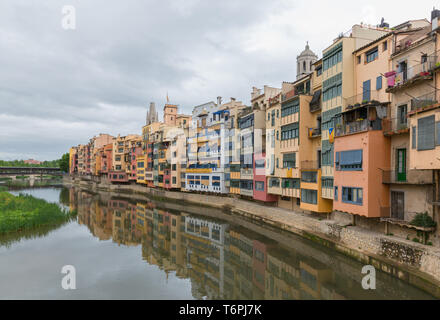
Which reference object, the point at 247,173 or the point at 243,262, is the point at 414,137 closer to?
the point at 243,262

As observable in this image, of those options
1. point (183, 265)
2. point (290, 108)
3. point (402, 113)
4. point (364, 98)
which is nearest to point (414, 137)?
point (402, 113)

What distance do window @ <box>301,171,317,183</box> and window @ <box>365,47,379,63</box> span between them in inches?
469

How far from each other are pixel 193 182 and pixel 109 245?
28.5 m

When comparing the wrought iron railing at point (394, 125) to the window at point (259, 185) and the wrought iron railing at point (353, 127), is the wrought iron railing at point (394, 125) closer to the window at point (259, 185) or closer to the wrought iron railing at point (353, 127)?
the wrought iron railing at point (353, 127)

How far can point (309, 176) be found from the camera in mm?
30562

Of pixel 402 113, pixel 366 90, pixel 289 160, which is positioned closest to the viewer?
pixel 402 113

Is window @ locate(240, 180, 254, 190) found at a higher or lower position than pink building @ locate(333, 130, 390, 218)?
lower

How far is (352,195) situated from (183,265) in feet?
52.5

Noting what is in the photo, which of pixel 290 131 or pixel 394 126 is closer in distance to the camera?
pixel 394 126

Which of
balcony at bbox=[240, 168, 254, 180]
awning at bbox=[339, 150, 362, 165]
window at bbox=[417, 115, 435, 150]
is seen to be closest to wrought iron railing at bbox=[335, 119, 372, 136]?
awning at bbox=[339, 150, 362, 165]

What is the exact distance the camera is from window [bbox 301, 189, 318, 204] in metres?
29.1

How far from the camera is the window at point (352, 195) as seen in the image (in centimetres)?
2253

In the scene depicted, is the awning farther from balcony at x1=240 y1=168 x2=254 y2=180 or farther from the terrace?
balcony at x1=240 y1=168 x2=254 y2=180
